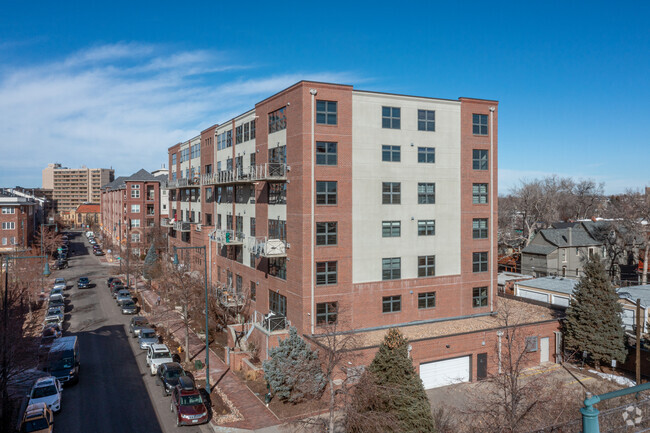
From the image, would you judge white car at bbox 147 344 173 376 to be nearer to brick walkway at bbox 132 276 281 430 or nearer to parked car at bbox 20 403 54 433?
brick walkway at bbox 132 276 281 430

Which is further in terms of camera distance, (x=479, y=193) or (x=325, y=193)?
(x=479, y=193)

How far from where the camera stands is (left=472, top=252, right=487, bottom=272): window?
34.0m

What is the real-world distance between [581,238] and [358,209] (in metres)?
42.6

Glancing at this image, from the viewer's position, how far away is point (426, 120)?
1257 inches

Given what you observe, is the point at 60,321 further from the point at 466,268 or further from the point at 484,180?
the point at 484,180

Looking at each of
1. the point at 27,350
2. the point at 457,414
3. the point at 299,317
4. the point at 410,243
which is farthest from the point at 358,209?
the point at 27,350

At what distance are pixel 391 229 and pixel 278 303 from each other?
9505mm

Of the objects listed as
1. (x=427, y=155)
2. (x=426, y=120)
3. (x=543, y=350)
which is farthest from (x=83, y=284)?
(x=543, y=350)

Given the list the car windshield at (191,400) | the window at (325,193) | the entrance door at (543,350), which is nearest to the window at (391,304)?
the window at (325,193)

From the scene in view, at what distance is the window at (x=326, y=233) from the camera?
29156mm

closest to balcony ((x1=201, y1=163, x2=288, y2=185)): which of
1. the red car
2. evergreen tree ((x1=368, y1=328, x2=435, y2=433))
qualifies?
the red car

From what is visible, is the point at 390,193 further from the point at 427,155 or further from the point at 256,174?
the point at 256,174

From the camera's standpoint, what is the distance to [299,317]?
2898 centimetres

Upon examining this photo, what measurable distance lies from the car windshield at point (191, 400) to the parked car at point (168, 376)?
8.50ft
